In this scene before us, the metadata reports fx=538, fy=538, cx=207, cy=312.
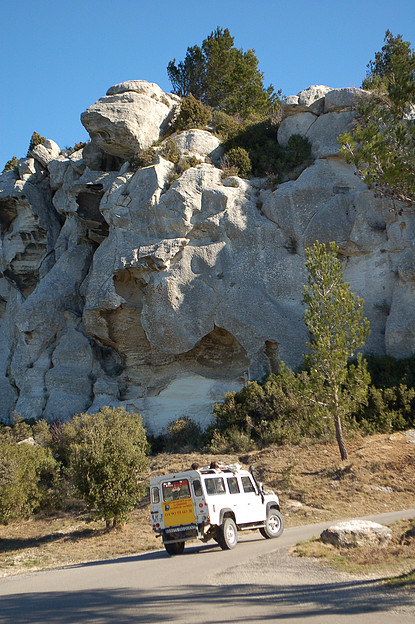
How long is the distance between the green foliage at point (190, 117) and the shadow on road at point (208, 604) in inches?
1221

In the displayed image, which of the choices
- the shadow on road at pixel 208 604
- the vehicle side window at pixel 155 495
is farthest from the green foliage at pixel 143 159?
the shadow on road at pixel 208 604

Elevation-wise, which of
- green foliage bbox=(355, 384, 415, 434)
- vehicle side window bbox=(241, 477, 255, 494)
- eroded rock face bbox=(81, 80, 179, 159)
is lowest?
vehicle side window bbox=(241, 477, 255, 494)

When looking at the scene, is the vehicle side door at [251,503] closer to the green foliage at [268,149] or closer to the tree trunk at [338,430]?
the tree trunk at [338,430]

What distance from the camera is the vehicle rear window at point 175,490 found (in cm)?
1138

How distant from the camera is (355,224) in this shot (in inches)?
1048

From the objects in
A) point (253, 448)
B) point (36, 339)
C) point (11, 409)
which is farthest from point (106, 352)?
point (253, 448)

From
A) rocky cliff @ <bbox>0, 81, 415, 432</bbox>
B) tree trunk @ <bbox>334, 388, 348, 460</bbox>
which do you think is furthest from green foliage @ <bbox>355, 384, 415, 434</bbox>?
rocky cliff @ <bbox>0, 81, 415, 432</bbox>

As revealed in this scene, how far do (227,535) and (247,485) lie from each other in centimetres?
135

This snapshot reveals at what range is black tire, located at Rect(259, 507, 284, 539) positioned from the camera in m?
12.6

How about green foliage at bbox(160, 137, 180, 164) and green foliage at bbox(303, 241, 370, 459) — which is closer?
green foliage at bbox(303, 241, 370, 459)

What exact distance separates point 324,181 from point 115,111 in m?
12.6

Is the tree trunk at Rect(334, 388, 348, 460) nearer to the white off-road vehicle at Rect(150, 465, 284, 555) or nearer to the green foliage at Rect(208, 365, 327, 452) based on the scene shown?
the green foliage at Rect(208, 365, 327, 452)

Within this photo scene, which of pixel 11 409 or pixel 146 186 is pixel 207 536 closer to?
pixel 146 186

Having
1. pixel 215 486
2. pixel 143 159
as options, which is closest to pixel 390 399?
pixel 215 486
